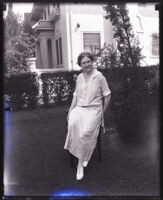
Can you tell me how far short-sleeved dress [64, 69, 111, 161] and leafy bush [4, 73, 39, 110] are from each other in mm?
4856

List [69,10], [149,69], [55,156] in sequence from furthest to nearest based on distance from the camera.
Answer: [69,10], [149,69], [55,156]

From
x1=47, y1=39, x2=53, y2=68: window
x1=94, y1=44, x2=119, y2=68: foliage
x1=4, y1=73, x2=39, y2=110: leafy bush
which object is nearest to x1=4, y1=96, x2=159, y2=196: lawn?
x1=94, y1=44, x2=119, y2=68: foliage

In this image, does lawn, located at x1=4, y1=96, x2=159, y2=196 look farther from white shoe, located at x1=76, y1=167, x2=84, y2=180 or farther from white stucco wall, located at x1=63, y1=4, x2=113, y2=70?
white stucco wall, located at x1=63, y1=4, x2=113, y2=70

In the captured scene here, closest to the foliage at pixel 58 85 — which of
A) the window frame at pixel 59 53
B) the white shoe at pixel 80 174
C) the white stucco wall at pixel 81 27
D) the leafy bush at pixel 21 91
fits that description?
the leafy bush at pixel 21 91

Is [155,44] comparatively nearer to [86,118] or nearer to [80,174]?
[86,118]

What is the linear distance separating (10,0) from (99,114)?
6.42 ft

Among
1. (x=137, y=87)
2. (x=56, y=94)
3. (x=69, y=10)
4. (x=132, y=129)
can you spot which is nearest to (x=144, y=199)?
(x=132, y=129)

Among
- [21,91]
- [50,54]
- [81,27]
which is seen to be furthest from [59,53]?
[21,91]

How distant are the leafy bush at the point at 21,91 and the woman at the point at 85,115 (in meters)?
4.85

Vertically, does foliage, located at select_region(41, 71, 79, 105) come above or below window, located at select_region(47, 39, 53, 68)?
below

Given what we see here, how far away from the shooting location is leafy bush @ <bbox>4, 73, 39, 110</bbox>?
7758 mm

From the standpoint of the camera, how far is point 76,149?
124 inches

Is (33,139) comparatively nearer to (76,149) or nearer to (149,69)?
(76,149)

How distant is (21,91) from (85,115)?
5164mm
